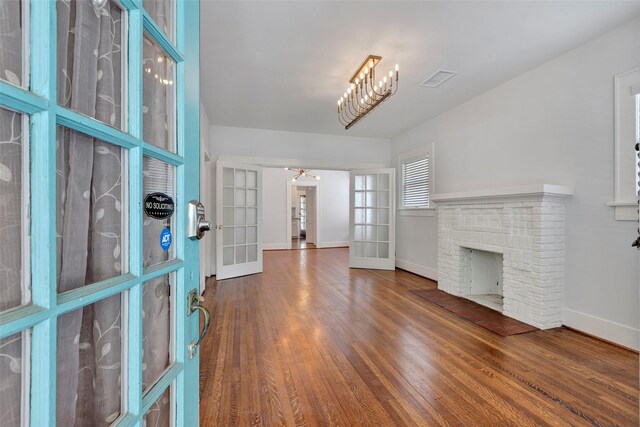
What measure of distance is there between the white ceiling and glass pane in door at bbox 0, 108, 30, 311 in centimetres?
219

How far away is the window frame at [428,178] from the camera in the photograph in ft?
15.2

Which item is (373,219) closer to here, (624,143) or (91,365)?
(624,143)

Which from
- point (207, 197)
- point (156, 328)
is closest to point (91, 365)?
point (156, 328)

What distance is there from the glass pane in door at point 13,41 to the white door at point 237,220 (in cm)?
417

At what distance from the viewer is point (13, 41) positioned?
0.39 meters

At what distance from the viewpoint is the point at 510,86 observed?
3.29 metres

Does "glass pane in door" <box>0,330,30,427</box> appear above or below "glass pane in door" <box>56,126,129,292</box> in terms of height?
below

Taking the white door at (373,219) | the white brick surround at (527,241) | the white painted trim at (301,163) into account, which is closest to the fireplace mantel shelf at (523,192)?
the white brick surround at (527,241)

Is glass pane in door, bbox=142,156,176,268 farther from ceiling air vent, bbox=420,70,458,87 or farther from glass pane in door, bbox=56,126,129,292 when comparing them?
ceiling air vent, bbox=420,70,458,87

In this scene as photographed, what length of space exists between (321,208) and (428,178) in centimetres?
474

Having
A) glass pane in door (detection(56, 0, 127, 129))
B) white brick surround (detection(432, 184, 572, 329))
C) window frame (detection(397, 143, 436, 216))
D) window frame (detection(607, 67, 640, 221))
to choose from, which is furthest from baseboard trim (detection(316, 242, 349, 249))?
glass pane in door (detection(56, 0, 127, 129))

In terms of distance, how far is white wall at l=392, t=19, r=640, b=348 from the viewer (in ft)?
7.77

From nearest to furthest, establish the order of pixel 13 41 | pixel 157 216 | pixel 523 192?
pixel 13 41 → pixel 157 216 → pixel 523 192

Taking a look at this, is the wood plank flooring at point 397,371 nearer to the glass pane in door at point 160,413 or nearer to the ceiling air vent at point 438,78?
the glass pane in door at point 160,413
